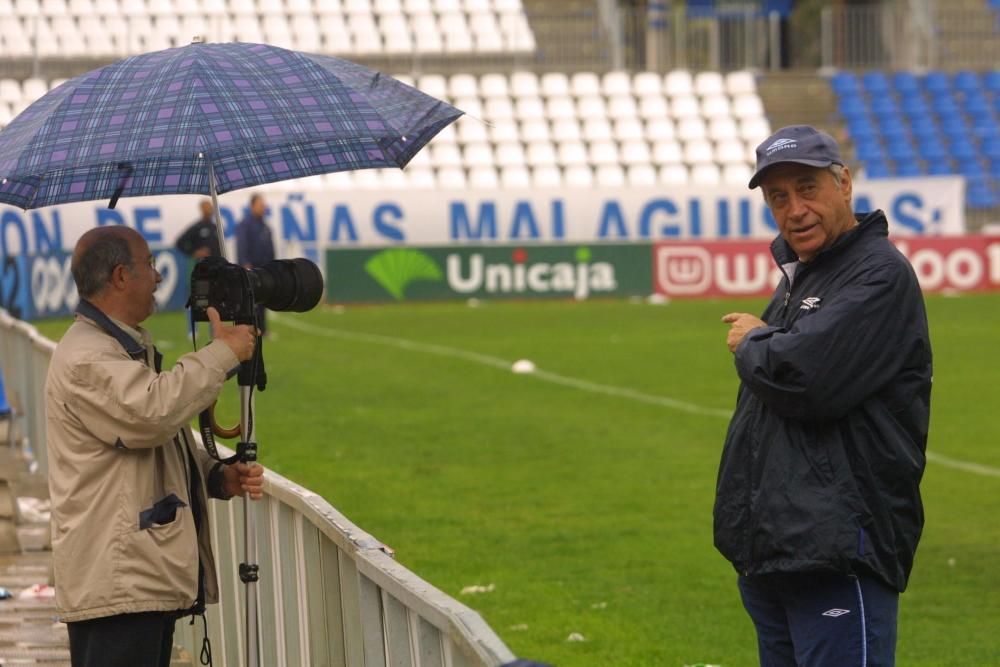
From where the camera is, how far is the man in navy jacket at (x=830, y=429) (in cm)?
431

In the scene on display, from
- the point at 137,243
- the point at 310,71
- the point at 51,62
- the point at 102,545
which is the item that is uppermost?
the point at 51,62

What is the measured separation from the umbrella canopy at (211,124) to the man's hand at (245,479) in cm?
88

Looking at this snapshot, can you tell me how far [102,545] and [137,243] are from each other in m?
0.84

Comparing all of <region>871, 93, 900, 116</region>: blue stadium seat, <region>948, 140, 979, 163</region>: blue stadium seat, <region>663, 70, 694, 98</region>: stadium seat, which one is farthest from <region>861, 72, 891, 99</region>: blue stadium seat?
<region>663, 70, 694, 98</region>: stadium seat

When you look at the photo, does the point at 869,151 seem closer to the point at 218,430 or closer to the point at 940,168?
the point at 940,168

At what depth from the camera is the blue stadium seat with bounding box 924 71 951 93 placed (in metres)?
41.1

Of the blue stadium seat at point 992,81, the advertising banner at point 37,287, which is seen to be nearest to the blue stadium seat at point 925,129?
the blue stadium seat at point 992,81

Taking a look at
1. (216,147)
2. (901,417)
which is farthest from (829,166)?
(216,147)

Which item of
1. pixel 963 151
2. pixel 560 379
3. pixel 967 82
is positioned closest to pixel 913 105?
pixel 963 151

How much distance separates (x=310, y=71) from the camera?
5.52 m

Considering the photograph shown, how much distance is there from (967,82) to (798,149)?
38670 millimetres

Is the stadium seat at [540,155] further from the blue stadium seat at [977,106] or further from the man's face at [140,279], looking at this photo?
the man's face at [140,279]

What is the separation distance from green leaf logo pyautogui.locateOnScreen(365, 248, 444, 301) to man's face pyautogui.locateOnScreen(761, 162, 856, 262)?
1071 inches

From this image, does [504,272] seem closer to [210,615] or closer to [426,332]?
[426,332]
